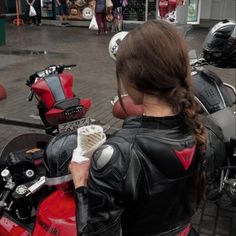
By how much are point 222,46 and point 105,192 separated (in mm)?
2216

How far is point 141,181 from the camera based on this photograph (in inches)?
57.5

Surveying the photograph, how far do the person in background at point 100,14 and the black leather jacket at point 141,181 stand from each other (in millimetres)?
14039

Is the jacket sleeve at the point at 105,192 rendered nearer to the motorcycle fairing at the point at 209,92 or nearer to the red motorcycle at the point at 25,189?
the red motorcycle at the point at 25,189

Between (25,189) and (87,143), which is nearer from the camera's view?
(87,143)

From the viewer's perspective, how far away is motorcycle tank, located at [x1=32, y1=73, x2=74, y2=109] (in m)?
3.11

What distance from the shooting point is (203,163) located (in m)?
1.68

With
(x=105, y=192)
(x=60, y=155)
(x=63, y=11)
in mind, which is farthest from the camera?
(x=63, y=11)

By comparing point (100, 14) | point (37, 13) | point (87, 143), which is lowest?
point (37, 13)

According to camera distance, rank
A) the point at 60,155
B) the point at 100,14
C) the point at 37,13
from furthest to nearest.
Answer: the point at 37,13, the point at 100,14, the point at 60,155

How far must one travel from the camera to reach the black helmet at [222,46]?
3.25 m

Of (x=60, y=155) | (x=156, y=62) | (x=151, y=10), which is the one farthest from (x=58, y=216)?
(x=151, y=10)

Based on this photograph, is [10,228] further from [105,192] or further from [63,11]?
[63,11]

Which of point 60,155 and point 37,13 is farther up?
point 60,155

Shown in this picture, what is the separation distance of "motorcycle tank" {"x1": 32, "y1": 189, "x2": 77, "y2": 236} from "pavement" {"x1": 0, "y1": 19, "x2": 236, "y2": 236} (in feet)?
6.32
